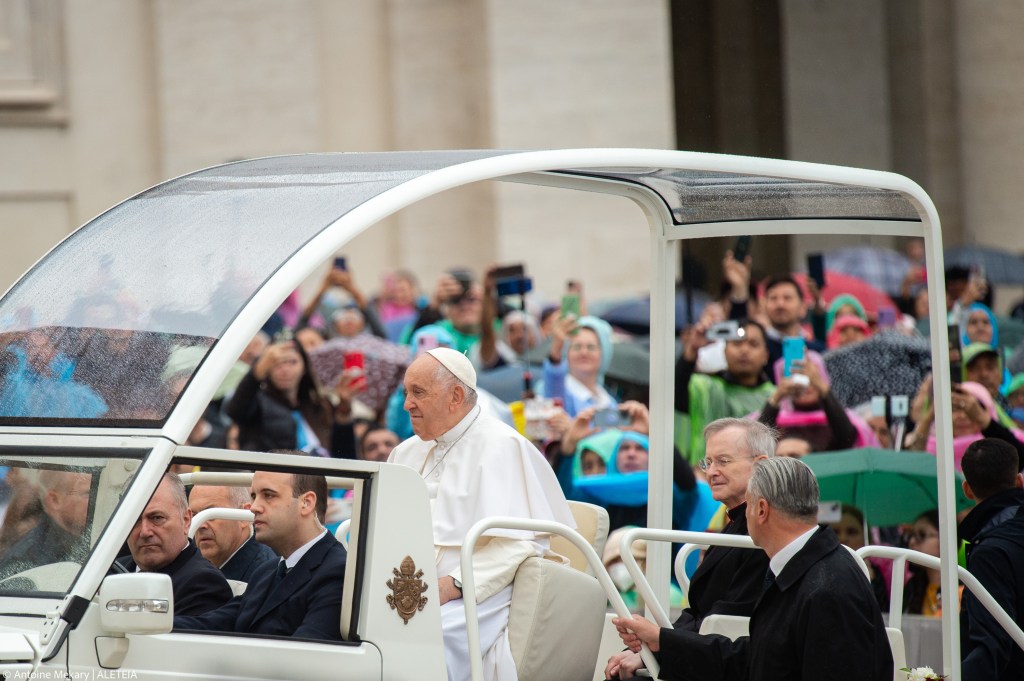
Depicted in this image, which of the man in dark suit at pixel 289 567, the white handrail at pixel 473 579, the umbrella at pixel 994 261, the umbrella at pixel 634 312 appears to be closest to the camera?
the man in dark suit at pixel 289 567

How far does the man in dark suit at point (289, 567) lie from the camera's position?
4750mm

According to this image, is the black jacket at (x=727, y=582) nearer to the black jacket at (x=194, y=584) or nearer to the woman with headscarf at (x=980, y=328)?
the black jacket at (x=194, y=584)

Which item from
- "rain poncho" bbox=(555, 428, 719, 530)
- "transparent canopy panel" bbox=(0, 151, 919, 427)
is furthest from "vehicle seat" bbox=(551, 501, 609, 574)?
"rain poncho" bbox=(555, 428, 719, 530)

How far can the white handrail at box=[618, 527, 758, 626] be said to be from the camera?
521 cm

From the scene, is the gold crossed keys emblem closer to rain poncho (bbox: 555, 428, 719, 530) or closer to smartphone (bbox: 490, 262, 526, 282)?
rain poncho (bbox: 555, 428, 719, 530)

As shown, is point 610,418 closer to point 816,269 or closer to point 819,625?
point 816,269

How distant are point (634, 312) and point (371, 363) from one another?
3.35 metres

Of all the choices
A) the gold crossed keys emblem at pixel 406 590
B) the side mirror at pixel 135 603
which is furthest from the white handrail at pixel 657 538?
the side mirror at pixel 135 603

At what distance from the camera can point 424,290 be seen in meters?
17.2

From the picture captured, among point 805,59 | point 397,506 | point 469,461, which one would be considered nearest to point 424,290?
point 805,59

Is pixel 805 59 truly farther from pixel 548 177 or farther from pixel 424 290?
pixel 548 177

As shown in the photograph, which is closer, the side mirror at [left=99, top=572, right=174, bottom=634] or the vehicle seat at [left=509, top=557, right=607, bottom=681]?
the side mirror at [left=99, top=572, right=174, bottom=634]

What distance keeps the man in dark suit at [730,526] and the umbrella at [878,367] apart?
12.2ft

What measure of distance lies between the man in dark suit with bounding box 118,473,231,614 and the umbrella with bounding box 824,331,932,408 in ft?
17.7
